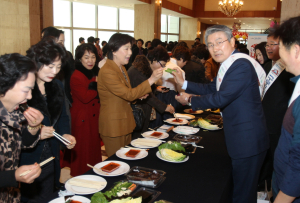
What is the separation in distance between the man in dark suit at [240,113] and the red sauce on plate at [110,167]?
0.87 meters

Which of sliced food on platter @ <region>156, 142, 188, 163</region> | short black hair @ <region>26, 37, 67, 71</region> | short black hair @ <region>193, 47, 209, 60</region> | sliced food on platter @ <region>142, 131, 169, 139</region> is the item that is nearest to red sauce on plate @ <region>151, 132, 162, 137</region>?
sliced food on platter @ <region>142, 131, 169, 139</region>

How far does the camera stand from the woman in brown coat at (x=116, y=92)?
2.34 metres

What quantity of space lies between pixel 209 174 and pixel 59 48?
1479 mm

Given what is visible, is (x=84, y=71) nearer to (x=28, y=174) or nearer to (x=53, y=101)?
(x=53, y=101)

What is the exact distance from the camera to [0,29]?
4.85 meters

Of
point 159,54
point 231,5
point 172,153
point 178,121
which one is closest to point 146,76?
point 159,54

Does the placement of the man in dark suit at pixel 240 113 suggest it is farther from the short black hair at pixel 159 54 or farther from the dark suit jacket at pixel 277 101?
the short black hair at pixel 159 54

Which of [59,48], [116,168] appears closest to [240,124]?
[116,168]

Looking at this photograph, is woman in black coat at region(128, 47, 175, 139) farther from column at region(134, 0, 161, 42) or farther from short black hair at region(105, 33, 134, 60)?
column at region(134, 0, 161, 42)

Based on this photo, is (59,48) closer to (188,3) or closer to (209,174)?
(209,174)

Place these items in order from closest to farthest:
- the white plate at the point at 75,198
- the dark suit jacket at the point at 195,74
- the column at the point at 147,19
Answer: the white plate at the point at 75,198
the dark suit jacket at the point at 195,74
the column at the point at 147,19

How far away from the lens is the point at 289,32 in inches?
48.3

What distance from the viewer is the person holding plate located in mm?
1906

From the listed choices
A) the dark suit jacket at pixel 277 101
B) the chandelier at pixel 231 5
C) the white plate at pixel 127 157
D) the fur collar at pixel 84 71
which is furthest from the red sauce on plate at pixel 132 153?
the chandelier at pixel 231 5
